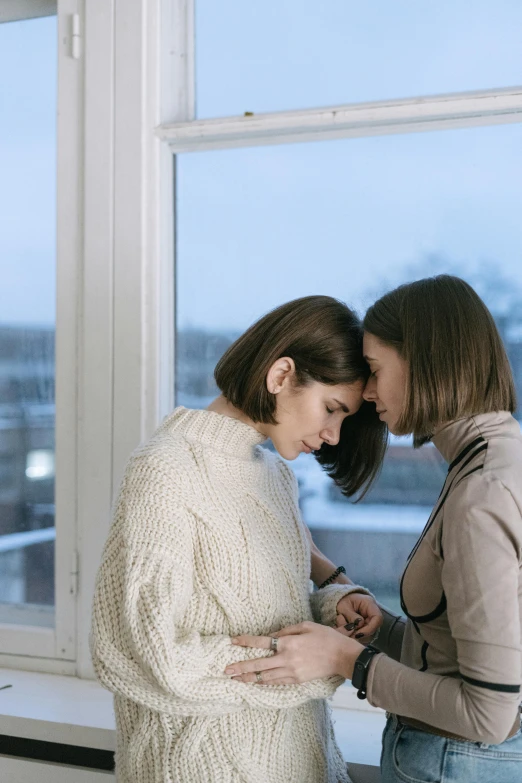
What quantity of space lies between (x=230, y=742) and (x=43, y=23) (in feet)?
6.09

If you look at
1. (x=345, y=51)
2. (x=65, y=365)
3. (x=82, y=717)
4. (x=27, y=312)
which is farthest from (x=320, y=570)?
(x=345, y=51)

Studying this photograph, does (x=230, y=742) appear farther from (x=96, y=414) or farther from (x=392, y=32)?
(x=392, y=32)

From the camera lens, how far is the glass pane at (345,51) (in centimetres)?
176

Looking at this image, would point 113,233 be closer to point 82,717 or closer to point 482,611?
point 82,717

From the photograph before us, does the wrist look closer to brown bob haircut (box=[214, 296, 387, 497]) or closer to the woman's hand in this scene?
the woman's hand

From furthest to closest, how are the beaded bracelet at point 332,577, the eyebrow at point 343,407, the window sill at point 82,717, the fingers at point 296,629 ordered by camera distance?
the window sill at point 82,717 → the beaded bracelet at point 332,577 → the eyebrow at point 343,407 → the fingers at point 296,629

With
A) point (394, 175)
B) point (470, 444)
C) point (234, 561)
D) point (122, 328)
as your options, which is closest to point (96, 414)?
point (122, 328)

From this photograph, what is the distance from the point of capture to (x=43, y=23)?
83.7 inches

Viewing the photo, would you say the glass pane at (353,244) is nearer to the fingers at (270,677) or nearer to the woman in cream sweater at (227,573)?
the woman in cream sweater at (227,573)

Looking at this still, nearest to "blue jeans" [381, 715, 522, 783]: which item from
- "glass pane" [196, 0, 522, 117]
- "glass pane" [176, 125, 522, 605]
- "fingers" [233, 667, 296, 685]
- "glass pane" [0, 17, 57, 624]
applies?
"fingers" [233, 667, 296, 685]

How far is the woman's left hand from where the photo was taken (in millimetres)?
1247

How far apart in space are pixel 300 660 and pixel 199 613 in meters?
0.18

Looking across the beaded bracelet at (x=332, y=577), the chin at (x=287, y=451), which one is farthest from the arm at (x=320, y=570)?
the chin at (x=287, y=451)

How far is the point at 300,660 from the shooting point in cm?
126
